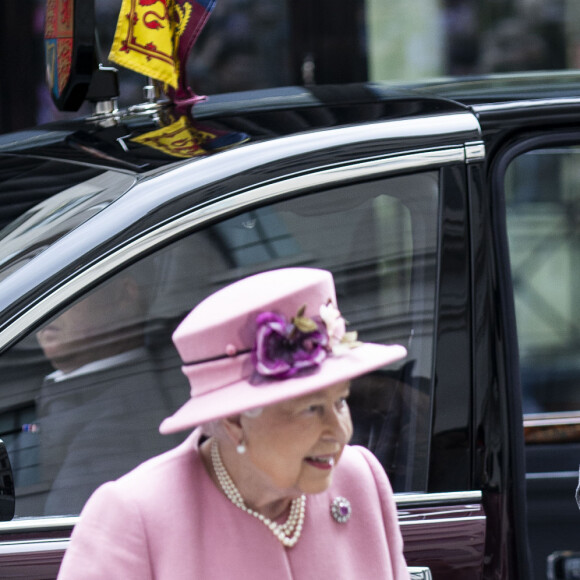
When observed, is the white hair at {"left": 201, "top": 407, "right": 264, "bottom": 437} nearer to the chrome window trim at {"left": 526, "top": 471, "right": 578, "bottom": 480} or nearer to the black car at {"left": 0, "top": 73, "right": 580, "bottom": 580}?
the black car at {"left": 0, "top": 73, "right": 580, "bottom": 580}

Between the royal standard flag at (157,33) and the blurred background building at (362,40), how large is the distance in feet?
13.8

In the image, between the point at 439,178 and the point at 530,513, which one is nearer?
the point at 439,178

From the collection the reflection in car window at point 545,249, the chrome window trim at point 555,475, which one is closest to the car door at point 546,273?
the reflection in car window at point 545,249

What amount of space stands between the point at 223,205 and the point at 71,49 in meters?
0.73

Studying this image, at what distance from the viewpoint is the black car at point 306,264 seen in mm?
1950

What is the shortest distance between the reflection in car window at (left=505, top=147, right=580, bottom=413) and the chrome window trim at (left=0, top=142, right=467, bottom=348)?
317cm

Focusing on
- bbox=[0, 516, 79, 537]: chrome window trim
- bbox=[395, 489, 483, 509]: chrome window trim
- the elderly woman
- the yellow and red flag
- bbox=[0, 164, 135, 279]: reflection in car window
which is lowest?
bbox=[395, 489, 483, 509]: chrome window trim

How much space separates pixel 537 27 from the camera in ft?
21.9

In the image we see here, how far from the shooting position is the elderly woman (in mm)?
1497

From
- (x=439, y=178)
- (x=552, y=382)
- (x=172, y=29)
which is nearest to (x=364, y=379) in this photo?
(x=439, y=178)

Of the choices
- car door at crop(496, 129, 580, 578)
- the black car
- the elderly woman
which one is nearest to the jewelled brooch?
the elderly woman

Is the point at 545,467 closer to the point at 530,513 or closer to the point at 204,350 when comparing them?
the point at 530,513

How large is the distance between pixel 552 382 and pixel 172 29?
2918mm

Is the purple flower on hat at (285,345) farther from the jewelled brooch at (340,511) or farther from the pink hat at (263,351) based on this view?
the jewelled brooch at (340,511)
